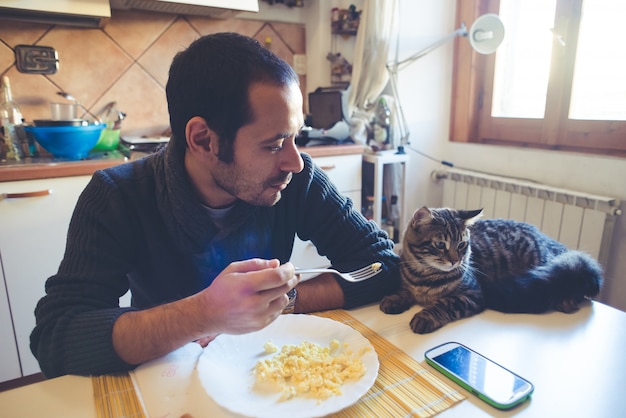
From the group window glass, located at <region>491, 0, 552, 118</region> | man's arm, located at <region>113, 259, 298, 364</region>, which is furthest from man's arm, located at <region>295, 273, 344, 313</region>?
window glass, located at <region>491, 0, 552, 118</region>

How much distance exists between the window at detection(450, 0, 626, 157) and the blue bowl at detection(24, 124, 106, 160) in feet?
6.74

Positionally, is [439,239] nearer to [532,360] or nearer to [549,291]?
[549,291]

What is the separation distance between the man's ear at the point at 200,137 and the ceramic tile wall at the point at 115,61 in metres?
1.60

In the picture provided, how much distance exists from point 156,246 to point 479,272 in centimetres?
80

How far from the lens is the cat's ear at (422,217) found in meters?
1.10

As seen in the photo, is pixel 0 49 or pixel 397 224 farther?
pixel 397 224

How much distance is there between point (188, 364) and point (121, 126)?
1906mm

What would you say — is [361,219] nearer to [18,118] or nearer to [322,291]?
[322,291]

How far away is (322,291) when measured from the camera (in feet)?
3.05

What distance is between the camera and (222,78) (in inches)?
32.2

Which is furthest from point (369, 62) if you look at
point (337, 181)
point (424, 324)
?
point (424, 324)

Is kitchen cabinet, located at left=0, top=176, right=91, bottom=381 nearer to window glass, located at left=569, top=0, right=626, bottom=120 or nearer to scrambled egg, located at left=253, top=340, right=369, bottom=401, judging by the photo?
scrambled egg, located at left=253, top=340, right=369, bottom=401

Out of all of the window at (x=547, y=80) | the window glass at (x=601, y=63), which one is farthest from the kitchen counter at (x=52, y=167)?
the window glass at (x=601, y=63)

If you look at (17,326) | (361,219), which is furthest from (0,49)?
(361,219)
